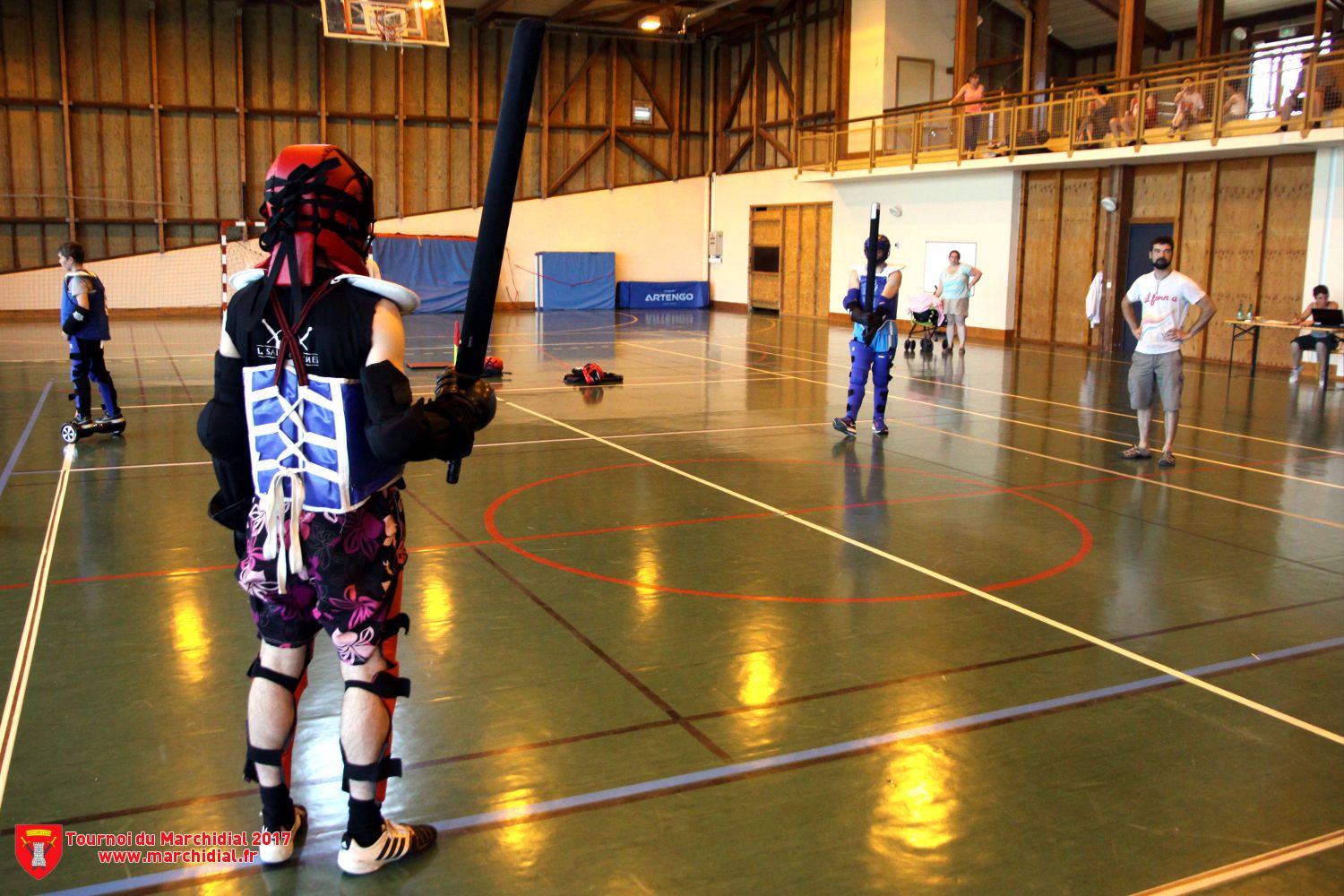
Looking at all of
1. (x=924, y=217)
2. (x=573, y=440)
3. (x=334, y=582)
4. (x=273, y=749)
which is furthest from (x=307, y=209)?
(x=924, y=217)

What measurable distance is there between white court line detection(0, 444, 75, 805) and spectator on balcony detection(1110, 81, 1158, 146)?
19881mm

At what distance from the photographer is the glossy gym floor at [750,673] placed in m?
3.69

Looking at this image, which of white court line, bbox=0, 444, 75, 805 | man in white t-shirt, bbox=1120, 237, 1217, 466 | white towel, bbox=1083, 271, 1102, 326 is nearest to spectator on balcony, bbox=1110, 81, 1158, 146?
white towel, bbox=1083, 271, 1102, 326

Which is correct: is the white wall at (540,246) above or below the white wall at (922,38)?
below

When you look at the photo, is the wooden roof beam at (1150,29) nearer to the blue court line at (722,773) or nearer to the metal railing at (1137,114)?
the metal railing at (1137,114)

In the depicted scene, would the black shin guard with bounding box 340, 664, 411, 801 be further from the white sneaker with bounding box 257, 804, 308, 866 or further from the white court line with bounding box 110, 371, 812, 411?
the white court line with bounding box 110, 371, 812, 411

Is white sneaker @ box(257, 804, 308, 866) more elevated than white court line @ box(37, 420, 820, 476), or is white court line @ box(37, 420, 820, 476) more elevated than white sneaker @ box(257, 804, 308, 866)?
white court line @ box(37, 420, 820, 476)

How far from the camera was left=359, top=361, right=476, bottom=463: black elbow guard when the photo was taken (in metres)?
3.17

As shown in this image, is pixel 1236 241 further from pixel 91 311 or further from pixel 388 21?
pixel 91 311

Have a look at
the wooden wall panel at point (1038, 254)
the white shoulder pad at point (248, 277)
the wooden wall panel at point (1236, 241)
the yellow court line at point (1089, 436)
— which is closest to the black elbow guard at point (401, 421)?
the white shoulder pad at point (248, 277)

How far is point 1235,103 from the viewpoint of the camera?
19375 mm

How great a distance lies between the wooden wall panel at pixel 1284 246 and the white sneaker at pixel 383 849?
68.5 feet

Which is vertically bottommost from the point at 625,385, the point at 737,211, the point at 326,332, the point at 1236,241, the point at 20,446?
the point at 20,446

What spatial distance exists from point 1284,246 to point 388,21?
19.6 metres
